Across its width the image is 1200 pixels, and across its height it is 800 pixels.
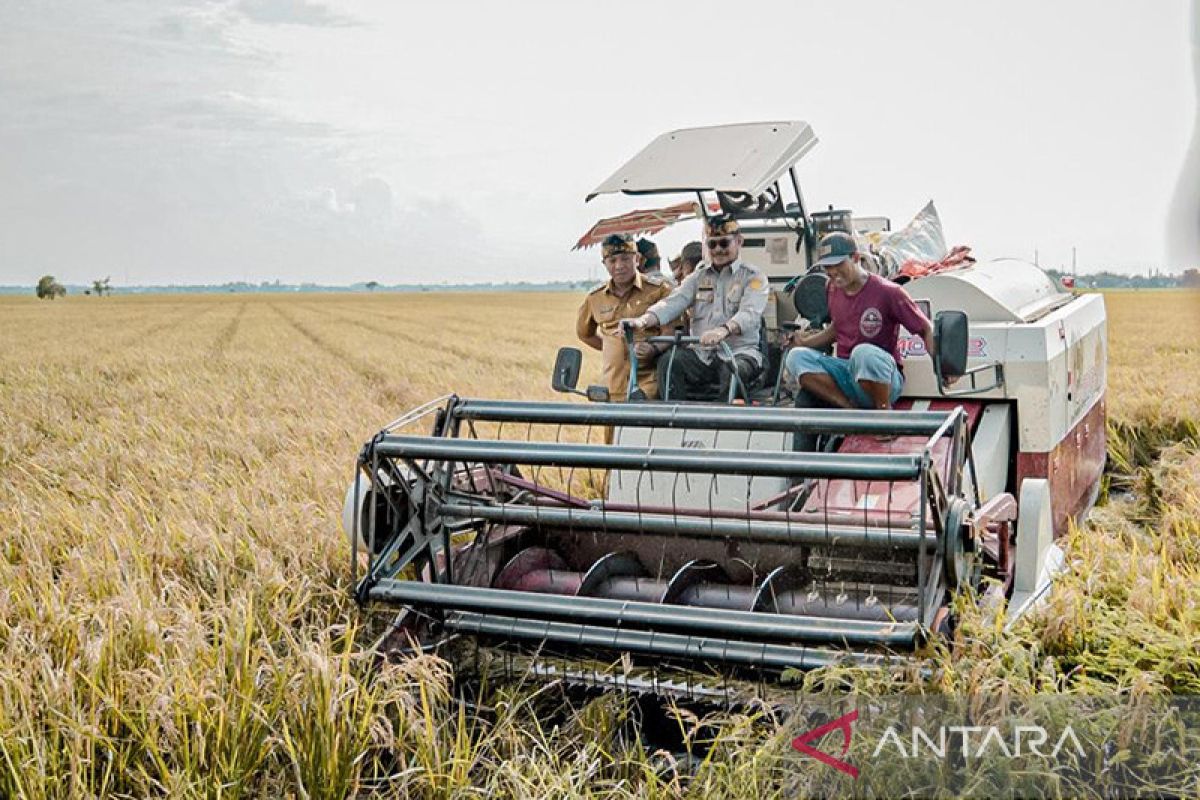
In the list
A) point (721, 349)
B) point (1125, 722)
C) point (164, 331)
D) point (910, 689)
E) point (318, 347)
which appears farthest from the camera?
point (164, 331)

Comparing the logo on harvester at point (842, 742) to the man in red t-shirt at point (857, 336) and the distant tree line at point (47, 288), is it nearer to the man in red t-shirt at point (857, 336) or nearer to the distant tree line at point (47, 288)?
the man in red t-shirt at point (857, 336)

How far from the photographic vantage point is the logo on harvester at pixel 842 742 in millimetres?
3119

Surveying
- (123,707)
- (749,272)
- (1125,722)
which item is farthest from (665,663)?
(749,272)

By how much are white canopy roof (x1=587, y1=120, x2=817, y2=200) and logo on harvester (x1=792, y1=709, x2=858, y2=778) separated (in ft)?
10.4

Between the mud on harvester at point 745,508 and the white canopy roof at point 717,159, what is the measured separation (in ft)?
0.05

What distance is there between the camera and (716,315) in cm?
621

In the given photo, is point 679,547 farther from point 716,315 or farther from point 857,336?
point 716,315

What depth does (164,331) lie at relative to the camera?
3344 centimetres

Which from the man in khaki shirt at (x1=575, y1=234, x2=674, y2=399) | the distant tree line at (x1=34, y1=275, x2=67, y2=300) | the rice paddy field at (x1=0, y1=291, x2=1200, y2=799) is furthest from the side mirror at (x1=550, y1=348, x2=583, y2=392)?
the distant tree line at (x1=34, y1=275, x2=67, y2=300)

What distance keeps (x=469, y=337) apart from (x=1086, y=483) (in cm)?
2133

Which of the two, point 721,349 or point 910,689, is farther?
point 721,349

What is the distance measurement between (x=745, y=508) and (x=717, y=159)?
194 cm

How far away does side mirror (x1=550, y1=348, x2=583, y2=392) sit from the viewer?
5809 millimetres

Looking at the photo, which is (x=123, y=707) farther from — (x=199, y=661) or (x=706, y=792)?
(x=706, y=792)
